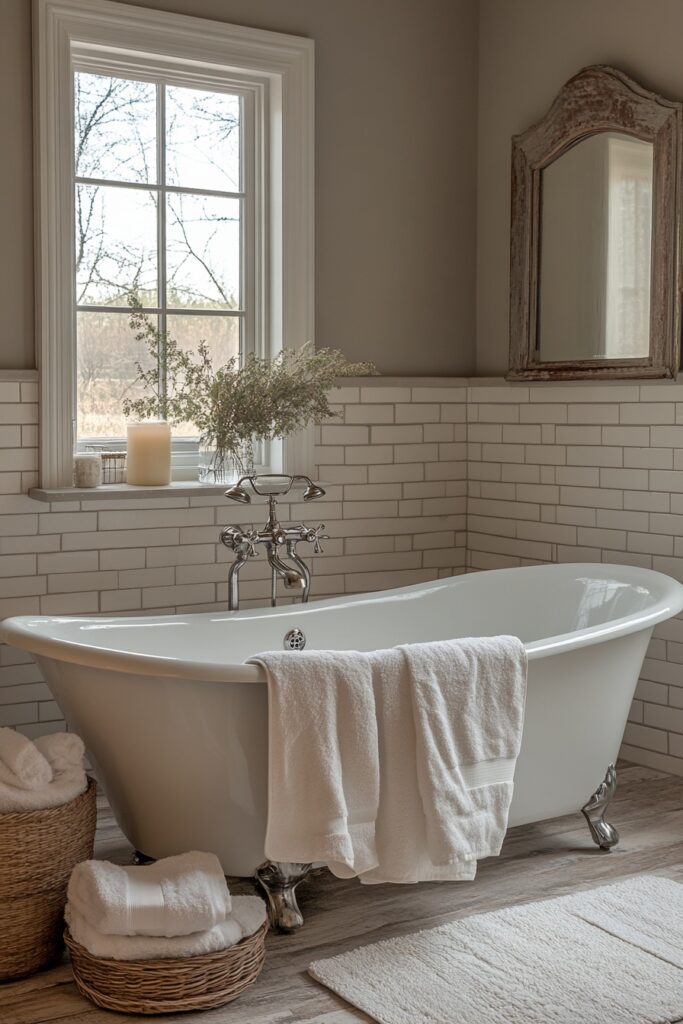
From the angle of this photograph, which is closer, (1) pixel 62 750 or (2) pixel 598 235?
(1) pixel 62 750

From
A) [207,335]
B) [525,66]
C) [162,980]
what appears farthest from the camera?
[525,66]

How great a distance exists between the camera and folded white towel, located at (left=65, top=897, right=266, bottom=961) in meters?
2.39

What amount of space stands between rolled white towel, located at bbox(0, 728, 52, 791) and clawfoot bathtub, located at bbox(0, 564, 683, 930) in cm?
20

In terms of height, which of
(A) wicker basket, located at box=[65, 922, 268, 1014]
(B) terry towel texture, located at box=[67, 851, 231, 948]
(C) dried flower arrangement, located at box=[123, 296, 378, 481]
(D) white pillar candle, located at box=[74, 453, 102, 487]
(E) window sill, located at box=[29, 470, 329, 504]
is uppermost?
(C) dried flower arrangement, located at box=[123, 296, 378, 481]

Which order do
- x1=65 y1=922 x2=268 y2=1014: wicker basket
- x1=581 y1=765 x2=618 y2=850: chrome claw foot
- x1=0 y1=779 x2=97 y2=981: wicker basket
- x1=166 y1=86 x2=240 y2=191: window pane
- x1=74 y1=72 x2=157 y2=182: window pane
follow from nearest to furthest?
x1=65 y1=922 x2=268 y2=1014: wicker basket → x1=0 y1=779 x2=97 y2=981: wicker basket → x1=581 y1=765 x2=618 y2=850: chrome claw foot → x1=74 y1=72 x2=157 y2=182: window pane → x1=166 y1=86 x2=240 y2=191: window pane

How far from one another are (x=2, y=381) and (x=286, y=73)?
1.48 m

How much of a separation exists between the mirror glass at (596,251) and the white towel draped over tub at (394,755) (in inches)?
61.4

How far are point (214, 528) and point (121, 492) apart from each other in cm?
41

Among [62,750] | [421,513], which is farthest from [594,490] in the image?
[62,750]

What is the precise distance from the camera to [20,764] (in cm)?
256

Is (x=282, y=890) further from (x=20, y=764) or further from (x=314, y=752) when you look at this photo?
(x=20, y=764)

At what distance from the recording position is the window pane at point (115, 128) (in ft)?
12.5

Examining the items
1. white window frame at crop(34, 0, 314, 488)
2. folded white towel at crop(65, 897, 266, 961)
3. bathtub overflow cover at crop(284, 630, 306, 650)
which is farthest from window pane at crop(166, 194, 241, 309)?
folded white towel at crop(65, 897, 266, 961)

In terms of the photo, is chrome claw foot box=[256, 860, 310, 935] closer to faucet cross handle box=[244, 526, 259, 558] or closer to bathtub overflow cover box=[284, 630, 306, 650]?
bathtub overflow cover box=[284, 630, 306, 650]
